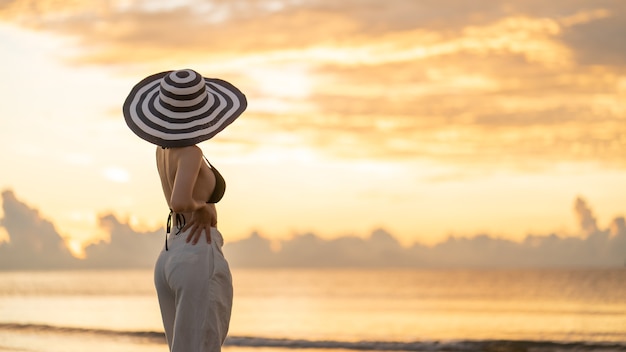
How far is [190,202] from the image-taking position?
147 inches

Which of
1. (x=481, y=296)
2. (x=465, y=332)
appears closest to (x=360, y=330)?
(x=465, y=332)

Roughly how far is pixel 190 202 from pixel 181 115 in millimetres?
387

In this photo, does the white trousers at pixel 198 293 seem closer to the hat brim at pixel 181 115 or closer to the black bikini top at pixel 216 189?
the black bikini top at pixel 216 189

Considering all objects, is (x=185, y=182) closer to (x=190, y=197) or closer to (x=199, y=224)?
(x=190, y=197)

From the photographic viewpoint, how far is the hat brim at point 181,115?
374cm

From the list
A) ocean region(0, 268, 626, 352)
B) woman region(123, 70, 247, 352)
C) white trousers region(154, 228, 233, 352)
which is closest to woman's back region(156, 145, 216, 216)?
woman region(123, 70, 247, 352)

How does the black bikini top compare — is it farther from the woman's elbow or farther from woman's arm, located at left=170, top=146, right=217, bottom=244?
the woman's elbow

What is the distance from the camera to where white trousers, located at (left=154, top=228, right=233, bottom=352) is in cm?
376

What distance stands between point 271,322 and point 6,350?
2118cm

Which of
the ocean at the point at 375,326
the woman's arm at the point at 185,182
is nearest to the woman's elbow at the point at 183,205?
the woman's arm at the point at 185,182

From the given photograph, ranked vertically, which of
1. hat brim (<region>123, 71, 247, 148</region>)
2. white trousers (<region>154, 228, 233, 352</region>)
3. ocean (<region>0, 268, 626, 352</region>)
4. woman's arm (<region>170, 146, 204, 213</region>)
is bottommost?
white trousers (<region>154, 228, 233, 352</region>)

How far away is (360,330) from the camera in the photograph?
3147cm

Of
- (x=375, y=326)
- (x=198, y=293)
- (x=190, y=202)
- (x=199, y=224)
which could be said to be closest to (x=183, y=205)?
(x=190, y=202)

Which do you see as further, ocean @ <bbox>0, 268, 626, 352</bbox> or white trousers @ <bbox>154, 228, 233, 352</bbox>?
ocean @ <bbox>0, 268, 626, 352</bbox>
